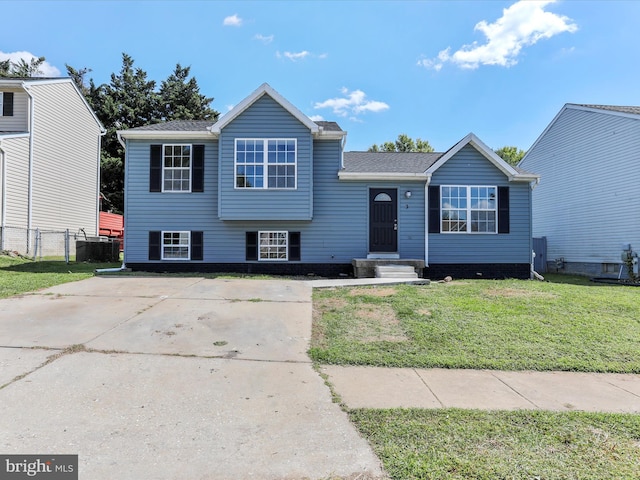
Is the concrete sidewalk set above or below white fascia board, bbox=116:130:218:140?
below

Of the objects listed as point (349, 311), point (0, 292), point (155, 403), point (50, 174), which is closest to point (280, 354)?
point (155, 403)

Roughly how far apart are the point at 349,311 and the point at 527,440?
4316mm

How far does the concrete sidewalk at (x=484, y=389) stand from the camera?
352cm

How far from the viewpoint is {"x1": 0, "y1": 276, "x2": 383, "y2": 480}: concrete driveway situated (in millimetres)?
2500

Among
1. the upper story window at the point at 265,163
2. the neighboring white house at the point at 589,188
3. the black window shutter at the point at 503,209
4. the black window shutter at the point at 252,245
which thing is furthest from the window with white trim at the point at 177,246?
the neighboring white house at the point at 589,188

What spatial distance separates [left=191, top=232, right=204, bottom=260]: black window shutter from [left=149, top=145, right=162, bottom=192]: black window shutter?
1967mm

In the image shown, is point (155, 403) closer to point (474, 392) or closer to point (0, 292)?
point (474, 392)

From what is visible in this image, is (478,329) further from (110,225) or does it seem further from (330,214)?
(110,225)

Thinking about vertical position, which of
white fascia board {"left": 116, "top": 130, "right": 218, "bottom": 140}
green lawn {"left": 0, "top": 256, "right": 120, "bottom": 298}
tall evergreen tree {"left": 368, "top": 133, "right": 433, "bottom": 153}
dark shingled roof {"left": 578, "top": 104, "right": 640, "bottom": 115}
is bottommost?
green lawn {"left": 0, "top": 256, "right": 120, "bottom": 298}

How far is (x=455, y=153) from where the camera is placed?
481 inches

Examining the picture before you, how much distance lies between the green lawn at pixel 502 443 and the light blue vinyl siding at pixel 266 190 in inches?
353

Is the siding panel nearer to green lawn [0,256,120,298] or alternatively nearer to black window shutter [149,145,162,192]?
black window shutter [149,145,162,192]

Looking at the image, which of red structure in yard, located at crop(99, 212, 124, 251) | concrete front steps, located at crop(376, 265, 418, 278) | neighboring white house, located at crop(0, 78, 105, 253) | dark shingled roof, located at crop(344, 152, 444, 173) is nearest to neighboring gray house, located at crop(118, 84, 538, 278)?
dark shingled roof, located at crop(344, 152, 444, 173)

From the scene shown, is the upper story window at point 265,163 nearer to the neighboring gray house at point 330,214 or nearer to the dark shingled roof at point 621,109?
the neighboring gray house at point 330,214
